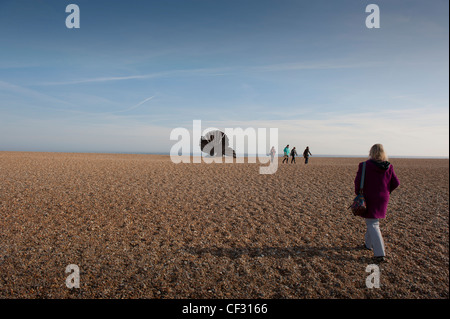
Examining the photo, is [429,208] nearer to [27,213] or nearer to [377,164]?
[377,164]

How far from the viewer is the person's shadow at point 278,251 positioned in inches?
235

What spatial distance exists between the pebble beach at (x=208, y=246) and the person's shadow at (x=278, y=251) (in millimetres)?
26

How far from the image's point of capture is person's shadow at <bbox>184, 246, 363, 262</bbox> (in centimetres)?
598

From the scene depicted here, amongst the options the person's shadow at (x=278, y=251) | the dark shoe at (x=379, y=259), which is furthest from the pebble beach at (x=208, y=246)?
the dark shoe at (x=379, y=259)

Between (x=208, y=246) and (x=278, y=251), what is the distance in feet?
5.90

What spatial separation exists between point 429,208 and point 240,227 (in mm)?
8637

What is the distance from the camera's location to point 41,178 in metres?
14.5

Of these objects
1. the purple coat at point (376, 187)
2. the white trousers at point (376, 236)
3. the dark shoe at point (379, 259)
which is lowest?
the dark shoe at point (379, 259)

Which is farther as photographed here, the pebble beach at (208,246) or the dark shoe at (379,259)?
the dark shoe at (379,259)

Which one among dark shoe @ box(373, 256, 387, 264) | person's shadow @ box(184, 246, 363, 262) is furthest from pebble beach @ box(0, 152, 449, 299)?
dark shoe @ box(373, 256, 387, 264)

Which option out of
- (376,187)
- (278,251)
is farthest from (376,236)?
(278,251)

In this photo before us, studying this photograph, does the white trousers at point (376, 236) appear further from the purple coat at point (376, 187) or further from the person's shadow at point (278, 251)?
the person's shadow at point (278, 251)

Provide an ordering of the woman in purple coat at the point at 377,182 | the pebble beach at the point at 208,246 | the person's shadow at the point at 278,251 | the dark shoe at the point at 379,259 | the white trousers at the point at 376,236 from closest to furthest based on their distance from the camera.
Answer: the pebble beach at the point at 208,246 → the woman in purple coat at the point at 377,182 → the white trousers at the point at 376,236 → the dark shoe at the point at 379,259 → the person's shadow at the point at 278,251
